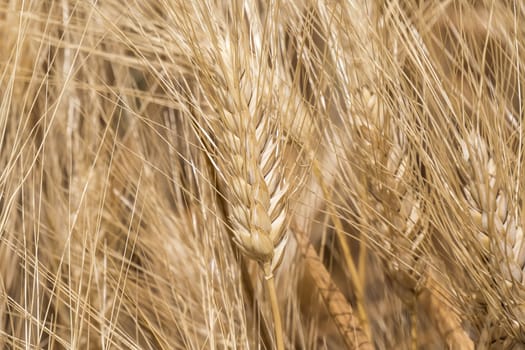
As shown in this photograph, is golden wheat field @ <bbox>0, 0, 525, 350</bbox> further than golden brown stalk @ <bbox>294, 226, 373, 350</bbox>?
No

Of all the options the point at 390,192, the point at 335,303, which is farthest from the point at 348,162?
the point at 335,303

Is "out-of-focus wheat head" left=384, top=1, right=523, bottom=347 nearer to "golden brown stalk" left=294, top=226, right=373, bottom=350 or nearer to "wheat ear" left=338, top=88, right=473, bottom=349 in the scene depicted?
"wheat ear" left=338, top=88, right=473, bottom=349

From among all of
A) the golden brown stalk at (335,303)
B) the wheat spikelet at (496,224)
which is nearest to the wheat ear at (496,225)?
the wheat spikelet at (496,224)

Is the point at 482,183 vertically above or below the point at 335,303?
above

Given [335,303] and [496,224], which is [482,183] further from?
[335,303]

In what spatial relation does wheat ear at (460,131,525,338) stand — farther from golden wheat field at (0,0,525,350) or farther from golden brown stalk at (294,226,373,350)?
golden brown stalk at (294,226,373,350)

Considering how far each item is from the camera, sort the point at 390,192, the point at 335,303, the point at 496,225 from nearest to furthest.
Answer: the point at 496,225
the point at 390,192
the point at 335,303

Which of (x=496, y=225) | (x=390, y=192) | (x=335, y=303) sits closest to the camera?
(x=496, y=225)

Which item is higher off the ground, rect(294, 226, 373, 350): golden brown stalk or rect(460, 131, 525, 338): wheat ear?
rect(460, 131, 525, 338): wheat ear

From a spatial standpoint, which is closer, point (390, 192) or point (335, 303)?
point (390, 192)

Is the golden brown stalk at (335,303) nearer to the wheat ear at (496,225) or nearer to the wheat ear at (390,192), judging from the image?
the wheat ear at (390,192)

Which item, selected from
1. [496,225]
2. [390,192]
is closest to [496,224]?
[496,225]

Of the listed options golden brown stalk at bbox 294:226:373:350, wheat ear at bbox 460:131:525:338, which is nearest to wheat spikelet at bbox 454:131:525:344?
wheat ear at bbox 460:131:525:338

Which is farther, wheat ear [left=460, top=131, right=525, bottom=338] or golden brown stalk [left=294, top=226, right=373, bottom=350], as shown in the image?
golden brown stalk [left=294, top=226, right=373, bottom=350]
